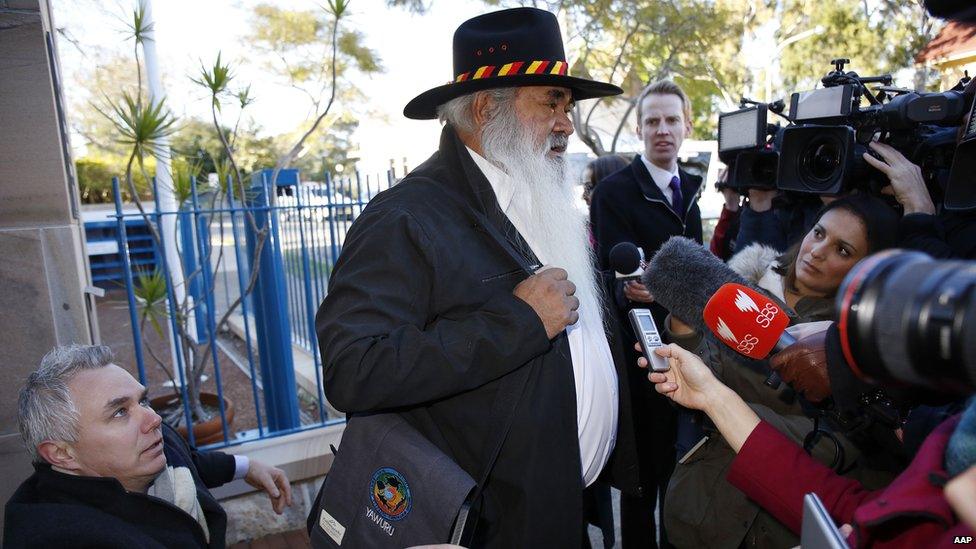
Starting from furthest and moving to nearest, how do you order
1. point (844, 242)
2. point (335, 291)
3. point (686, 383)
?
point (844, 242)
point (686, 383)
point (335, 291)

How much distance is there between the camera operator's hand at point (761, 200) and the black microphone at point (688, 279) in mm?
1543

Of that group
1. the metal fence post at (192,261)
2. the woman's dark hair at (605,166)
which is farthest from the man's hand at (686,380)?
the metal fence post at (192,261)

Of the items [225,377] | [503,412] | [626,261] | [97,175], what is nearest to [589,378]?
[503,412]

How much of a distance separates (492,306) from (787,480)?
0.73 metres

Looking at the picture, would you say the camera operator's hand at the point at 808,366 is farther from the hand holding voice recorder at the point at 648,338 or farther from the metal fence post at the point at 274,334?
the metal fence post at the point at 274,334

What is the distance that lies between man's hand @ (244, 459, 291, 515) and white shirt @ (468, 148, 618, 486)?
47.7 inches

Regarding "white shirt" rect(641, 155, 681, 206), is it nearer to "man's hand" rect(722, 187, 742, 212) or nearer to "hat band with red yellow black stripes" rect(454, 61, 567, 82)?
"man's hand" rect(722, 187, 742, 212)

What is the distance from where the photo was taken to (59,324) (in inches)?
106

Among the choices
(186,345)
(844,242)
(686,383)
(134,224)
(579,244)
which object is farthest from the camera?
(134,224)

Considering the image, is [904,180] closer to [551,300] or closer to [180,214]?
[551,300]

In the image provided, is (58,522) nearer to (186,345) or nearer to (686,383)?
(686,383)

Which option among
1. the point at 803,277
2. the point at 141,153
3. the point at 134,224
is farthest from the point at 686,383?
the point at 134,224

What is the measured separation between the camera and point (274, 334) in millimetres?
4273

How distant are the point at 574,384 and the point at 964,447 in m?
0.92
